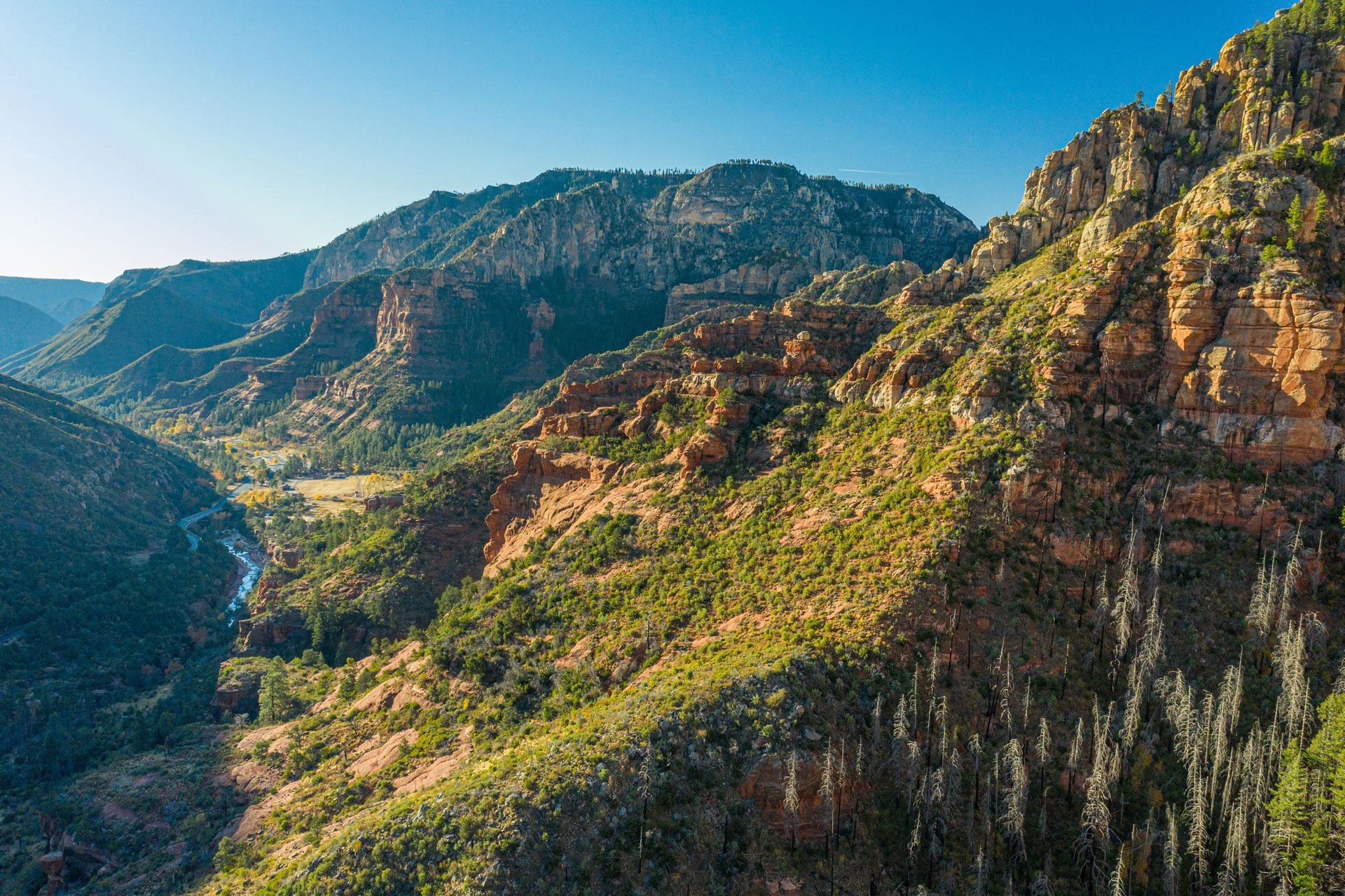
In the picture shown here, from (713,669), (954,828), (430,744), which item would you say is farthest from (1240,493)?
(430,744)

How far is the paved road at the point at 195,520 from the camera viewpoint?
143 m

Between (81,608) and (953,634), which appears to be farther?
(81,608)

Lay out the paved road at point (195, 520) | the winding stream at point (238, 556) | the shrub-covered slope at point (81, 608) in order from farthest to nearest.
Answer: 1. the paved road at point (195, 520)
2. the winding stream at point (238, 556)
3. the shrub-covered slope at point (81, 608)

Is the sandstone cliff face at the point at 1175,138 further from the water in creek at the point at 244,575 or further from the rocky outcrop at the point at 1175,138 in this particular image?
the water in creek at the point at 244,575

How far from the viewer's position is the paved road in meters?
143

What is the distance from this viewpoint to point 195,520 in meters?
158

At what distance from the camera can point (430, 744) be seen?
2055 inches

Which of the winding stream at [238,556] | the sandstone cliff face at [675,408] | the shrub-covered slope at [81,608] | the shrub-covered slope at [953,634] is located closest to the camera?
the shrub-covered slope at [953,634]

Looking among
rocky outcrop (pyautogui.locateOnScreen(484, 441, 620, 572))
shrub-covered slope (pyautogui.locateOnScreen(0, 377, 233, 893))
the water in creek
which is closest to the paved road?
shrub-covered slope (pyautogui.locateOnScreen(0, 377, 233, 893))

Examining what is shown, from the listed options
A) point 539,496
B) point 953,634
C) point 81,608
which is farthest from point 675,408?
point 81,608

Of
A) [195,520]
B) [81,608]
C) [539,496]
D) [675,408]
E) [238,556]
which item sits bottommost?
[238,556]

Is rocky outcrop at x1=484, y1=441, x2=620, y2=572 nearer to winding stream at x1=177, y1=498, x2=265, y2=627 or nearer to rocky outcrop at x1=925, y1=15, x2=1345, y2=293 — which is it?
rocky outcrop at x1=925, y1=15, x2=1345, y2=293

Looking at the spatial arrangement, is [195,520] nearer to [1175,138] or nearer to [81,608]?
[81,608]

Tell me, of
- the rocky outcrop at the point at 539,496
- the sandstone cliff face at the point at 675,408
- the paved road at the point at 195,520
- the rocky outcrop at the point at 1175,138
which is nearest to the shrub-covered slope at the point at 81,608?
the paved road at the point at 195,520
